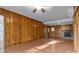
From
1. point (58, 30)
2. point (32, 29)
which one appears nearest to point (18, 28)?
point (32, 29)

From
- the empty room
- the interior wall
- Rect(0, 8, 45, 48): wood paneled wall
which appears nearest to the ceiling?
the empty room

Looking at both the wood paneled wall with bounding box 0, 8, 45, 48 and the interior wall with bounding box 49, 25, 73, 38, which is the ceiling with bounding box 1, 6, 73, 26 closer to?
the wood paneled wall with bounding box 0, 8, 45, 48

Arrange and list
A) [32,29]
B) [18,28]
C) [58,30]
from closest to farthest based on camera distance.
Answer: [18,28] < [32,29] < [58,30]

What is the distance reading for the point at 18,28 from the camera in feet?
30.5

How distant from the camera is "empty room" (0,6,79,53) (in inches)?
265

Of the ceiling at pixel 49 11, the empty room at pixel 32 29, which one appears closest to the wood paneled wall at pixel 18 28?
the empty room at pixel 32 29

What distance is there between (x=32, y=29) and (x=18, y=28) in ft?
8.60

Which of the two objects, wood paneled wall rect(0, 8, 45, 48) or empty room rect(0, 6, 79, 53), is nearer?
empty room rect(0, 6, 79, 53)

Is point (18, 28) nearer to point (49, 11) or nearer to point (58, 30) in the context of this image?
point (49, 11)

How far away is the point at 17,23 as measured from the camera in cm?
921

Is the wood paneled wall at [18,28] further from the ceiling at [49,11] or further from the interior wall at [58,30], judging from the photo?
the interior wall at [58,30]

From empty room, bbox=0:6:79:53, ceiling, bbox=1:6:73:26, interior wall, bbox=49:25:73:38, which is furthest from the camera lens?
interior wall, bbox=49:25:73:38

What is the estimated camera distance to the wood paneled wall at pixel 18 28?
7.82 m
